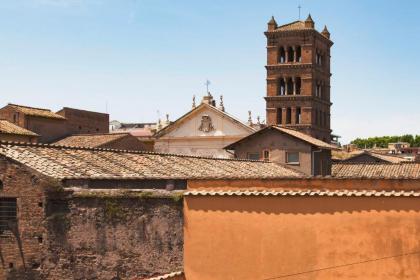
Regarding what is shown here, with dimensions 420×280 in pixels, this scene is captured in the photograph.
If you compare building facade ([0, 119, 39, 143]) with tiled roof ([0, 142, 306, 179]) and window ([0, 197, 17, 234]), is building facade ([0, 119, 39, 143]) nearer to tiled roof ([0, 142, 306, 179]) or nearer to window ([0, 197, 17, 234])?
tiled roof ([0, 142, 306, 179])

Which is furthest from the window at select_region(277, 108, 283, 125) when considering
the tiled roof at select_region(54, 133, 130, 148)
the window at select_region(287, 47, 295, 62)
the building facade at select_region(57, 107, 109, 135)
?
the tiled roof at select_region(54, 133, 130, 148)

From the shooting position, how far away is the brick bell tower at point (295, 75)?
56.3 m

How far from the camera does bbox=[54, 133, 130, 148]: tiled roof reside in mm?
43831

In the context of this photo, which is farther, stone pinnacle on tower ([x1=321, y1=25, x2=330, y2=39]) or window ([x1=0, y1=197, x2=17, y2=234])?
stone pinnacle on tower ([x1=321, y1=25, x2=330, y2=39])

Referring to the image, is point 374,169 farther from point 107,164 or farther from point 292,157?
point 107,164

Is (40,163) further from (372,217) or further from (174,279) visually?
(372,217)

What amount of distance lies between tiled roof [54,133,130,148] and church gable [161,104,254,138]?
6461mm

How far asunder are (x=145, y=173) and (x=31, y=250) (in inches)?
196

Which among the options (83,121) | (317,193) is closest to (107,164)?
(317,193)

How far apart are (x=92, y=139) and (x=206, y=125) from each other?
9.99 metres

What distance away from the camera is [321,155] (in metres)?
40.8

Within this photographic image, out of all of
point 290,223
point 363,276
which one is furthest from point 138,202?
point 363,276

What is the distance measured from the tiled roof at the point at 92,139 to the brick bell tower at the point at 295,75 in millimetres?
18237

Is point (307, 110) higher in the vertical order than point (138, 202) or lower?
higher
